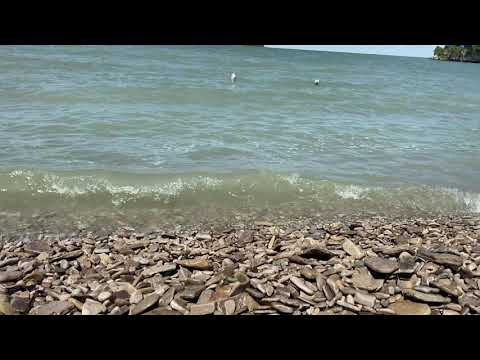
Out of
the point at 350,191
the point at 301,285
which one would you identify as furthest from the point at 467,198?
the point at 301,285

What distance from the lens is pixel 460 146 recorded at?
1348 centimetres

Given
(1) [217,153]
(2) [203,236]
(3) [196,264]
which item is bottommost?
(2) [203,236]

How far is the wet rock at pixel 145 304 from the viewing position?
3.72 m

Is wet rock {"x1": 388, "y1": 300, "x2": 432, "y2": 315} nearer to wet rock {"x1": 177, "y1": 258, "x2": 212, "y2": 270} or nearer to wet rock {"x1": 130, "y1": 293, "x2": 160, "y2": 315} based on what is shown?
wet rock {"x1": 177, "y1": 258, "x2": 212, "y2": 270}

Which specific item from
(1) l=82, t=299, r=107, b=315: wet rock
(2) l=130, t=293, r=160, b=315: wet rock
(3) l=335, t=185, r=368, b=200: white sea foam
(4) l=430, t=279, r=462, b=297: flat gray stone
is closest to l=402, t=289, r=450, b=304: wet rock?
(4) l=430, t=279, r=462, b=297: flat gray stone

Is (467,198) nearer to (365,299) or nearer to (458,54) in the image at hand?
(365,299)

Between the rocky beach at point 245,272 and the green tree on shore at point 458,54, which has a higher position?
the green tree on shore at point 458,54

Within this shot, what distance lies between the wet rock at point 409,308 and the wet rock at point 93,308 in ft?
9.96

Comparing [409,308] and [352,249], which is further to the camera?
[352,249]

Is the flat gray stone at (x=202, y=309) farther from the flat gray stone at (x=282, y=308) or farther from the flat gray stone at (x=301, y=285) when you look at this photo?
the flat gray stone at (x=301, y=285)

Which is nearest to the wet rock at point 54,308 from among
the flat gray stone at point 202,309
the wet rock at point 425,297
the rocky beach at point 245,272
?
the rocky beach at point 245,272

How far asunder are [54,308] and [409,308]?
3.73 metres

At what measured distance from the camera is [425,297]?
4.01 m
